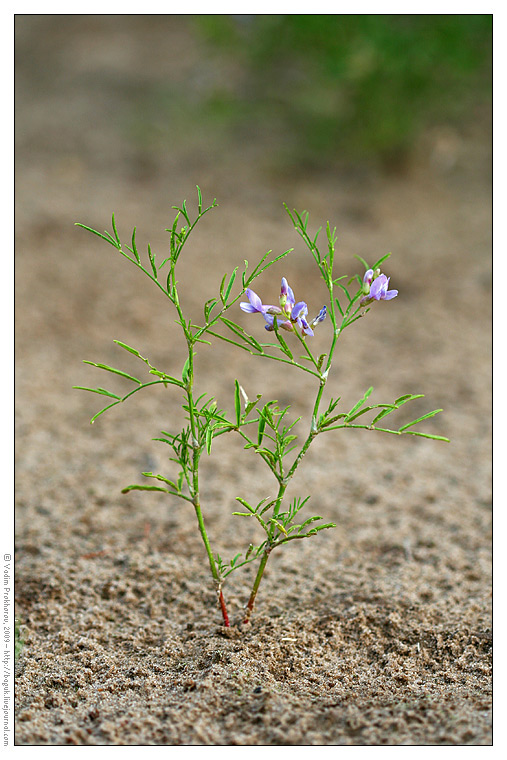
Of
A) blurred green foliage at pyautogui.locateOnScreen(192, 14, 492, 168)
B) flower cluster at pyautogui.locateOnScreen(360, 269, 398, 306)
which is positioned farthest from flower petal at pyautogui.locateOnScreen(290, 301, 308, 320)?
blurred green foliage at pyautogui.locateOnScreen(192, 14, 492, 168)

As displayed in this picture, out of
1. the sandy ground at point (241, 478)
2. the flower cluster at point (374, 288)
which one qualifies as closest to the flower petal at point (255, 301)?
the flower cluster at point (374, 288)

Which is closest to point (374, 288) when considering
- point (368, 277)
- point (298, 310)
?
point (368, 277)

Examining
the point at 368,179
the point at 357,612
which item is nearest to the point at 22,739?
the point at 357,612

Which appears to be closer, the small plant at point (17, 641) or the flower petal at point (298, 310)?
the flower petal at point (298, 310)

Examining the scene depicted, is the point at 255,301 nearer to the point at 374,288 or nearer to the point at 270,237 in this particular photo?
the point at 374,288

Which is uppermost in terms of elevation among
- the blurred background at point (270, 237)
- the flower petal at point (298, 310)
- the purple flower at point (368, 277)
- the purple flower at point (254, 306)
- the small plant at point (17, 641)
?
the blurred background at point (270, 237)

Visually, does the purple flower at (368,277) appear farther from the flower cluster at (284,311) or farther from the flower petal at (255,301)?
the flower petal at (255,301)
